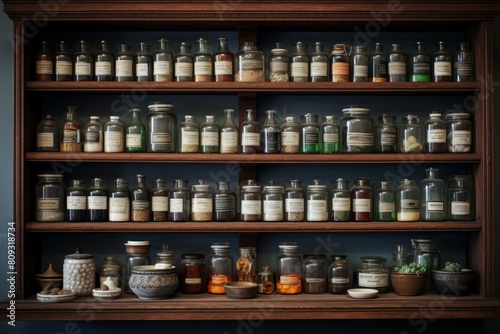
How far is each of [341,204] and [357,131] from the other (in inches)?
12.8

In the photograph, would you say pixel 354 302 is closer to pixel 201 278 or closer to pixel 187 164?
pixel 201 278

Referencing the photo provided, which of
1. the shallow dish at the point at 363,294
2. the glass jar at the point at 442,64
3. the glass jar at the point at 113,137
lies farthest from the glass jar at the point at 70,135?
the glass jar at the point at 442,64

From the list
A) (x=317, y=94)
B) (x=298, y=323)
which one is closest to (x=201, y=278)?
(x=298, y=323)

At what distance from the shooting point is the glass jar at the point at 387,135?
10.1 ft

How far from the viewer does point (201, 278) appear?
3061mm

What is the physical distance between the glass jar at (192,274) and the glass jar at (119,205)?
317mm

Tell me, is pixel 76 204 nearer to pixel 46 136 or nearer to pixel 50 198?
pixel 50 198

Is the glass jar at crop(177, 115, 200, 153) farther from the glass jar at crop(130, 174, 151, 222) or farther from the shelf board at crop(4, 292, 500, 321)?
the shelf board at crop(4, 292, 500, 321)

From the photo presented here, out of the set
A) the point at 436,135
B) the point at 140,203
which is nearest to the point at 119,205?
the point at 140,203

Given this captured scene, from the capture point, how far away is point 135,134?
3.06 m

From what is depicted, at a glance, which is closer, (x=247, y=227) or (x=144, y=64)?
(x=247, y=227)

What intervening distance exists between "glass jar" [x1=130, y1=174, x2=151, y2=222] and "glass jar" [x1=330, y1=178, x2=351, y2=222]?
806 millimetres

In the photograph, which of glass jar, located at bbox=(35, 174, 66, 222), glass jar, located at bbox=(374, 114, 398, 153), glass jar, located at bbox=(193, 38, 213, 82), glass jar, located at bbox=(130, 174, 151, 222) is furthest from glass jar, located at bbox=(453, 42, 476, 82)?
glass jar, located at bbox=(35, 174, 66, 222)

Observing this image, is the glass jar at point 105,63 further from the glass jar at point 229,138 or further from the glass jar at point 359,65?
the glass jar at point 359,65
